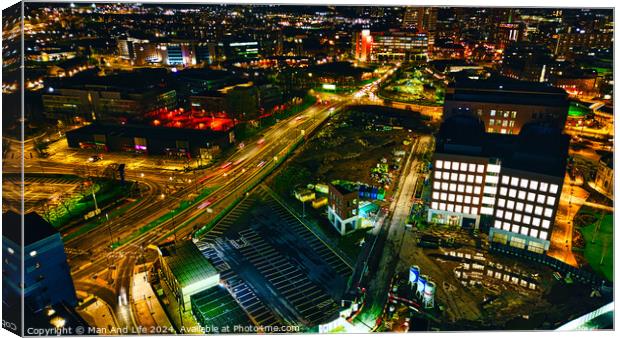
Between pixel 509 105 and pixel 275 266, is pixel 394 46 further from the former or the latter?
pixel 275 266

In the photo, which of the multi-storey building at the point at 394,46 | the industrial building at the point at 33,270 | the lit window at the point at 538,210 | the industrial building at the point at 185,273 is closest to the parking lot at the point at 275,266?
the industrial building at the point at 185,273

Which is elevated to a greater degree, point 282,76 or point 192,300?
point 282,76

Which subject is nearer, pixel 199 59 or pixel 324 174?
pixel 324 174

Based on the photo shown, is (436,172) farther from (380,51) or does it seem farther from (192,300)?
(380,51)

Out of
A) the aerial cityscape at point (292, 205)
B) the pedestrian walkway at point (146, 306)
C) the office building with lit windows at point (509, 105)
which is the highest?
the office building with lit windows at point (509, 105)

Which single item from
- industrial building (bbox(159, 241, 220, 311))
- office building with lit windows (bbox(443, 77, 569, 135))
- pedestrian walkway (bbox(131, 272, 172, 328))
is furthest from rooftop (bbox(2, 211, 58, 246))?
office building with lit windows (bbox(443, 77, 569, 135))

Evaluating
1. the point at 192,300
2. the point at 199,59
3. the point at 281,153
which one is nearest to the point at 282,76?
the point at 199,59

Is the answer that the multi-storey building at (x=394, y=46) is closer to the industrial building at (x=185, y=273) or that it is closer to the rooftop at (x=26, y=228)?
the industrial building at (x=185, y=273)
